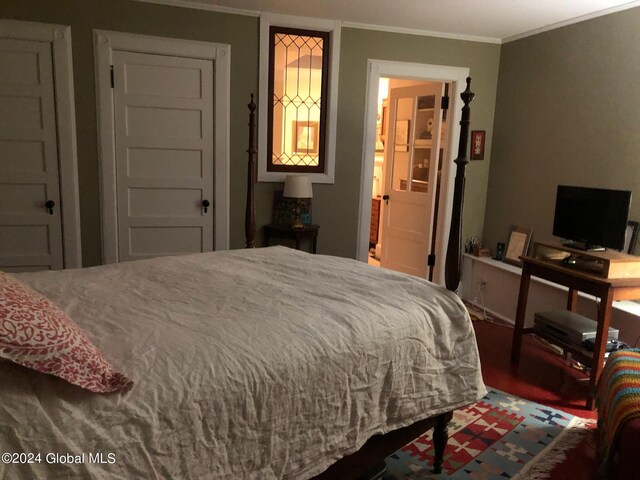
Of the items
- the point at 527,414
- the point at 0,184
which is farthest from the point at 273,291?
the point at 0,184

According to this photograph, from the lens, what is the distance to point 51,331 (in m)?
1.04

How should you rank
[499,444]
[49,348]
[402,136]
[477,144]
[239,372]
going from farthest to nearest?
1. [402,136]
2. [477,144]
3. [499,444]
4. [239,372]
5. [49,348]

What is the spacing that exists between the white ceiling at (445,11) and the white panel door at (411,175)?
0.74m

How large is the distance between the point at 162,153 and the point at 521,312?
3.03 metres

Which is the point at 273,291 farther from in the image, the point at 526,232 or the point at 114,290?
the point at 526,232

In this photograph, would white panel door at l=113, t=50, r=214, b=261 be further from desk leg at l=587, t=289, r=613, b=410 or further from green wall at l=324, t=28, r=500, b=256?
desk leg at l=587, t=289, r=613, b=410

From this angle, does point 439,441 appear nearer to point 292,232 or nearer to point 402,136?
point 292,232

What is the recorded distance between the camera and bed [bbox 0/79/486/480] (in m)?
0.99

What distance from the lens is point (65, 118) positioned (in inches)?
147

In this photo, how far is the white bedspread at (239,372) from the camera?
0.99 m

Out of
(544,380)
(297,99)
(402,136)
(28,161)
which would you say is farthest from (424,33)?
(28,161)

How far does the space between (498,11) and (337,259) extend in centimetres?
267

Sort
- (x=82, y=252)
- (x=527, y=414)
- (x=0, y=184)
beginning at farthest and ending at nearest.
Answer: (x=82, y=252) → (x=0, y=184) → (x=527, y=414)

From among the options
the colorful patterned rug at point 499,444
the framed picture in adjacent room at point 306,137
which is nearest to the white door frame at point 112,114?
the framed picture in adjacent room at point 306,137
